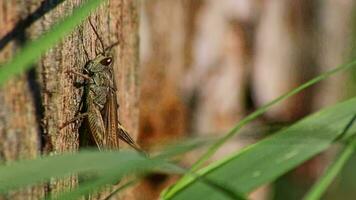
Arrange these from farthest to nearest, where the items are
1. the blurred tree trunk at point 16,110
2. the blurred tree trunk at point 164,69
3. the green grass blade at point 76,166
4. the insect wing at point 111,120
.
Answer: the blurred tree trunk at point 164,69
the insect wing at point 111,120
the blurred tree trunk at point 16,110
the green grass blade at point 76,166

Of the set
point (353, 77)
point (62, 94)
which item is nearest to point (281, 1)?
point (353, 77)

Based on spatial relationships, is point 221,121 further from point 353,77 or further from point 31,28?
point 31,28

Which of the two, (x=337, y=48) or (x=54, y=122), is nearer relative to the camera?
(x=54, y=122)

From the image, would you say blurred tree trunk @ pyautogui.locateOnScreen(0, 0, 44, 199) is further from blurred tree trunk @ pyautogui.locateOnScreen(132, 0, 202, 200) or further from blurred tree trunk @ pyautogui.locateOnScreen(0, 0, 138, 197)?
blurred tree trunk @ pyautogui.locateOnScreen(132, 0, 202, 200)

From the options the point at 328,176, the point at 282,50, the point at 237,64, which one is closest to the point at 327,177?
the point at 328,176

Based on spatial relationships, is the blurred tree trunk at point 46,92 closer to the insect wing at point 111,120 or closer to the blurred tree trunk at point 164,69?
the insect wing at point 111,120

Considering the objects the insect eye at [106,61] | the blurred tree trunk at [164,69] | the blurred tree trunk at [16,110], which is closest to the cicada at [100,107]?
the insect eye at [106,61]
